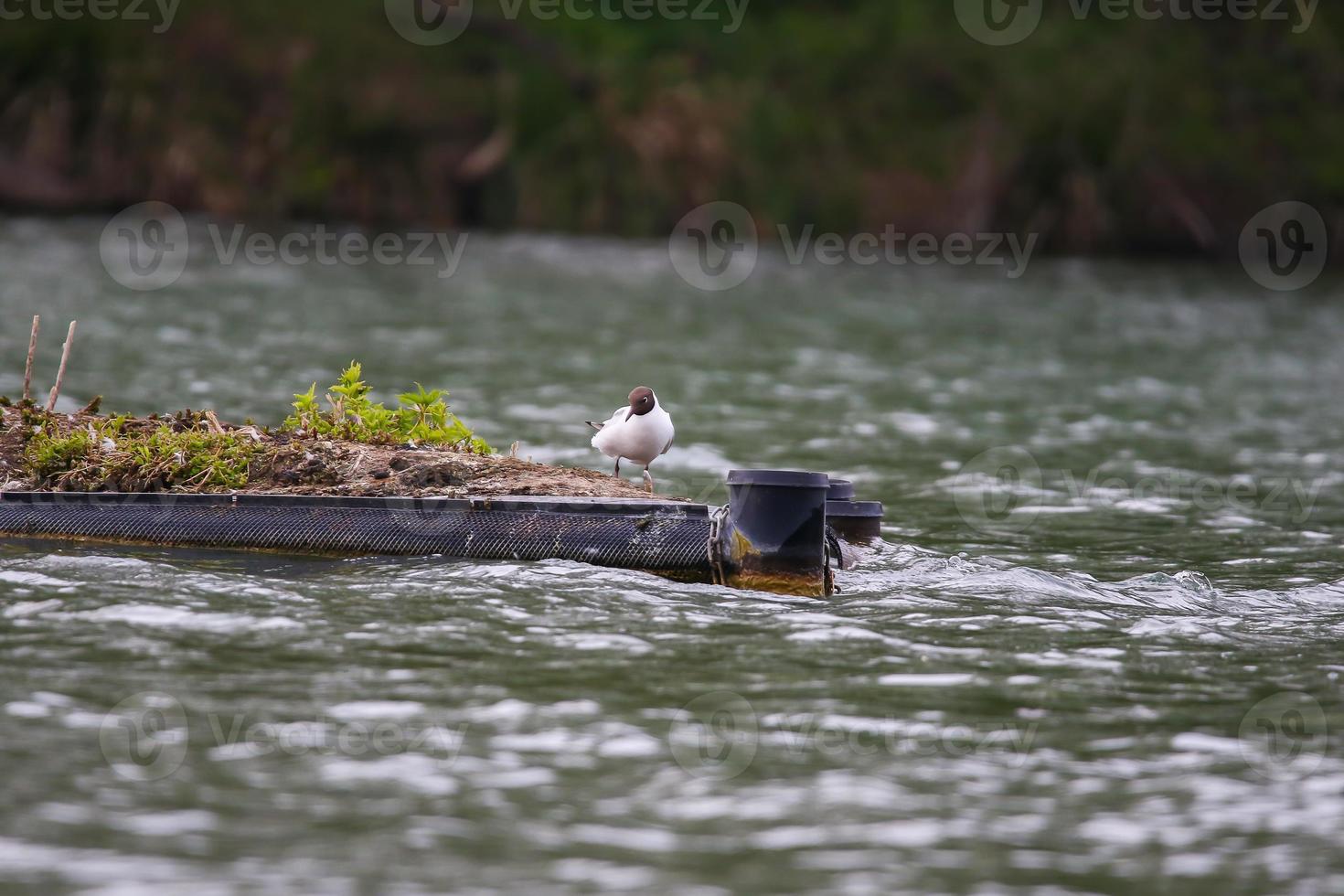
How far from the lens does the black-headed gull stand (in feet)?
42.0

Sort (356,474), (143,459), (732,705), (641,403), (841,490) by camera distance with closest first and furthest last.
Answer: (732,705)
(356,474)
(143,459)
(641,403)
(841,490)

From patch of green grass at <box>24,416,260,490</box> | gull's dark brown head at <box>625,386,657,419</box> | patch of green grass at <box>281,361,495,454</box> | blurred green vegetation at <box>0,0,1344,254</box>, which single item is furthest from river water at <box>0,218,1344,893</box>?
blurred green vegetation at <box>0,0,1344,254</box>

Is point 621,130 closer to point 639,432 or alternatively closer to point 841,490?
point 841,490

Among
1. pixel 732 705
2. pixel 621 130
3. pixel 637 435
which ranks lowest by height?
pixel 732 705

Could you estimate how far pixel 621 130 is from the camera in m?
47.7

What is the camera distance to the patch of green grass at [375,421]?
12.9 meters

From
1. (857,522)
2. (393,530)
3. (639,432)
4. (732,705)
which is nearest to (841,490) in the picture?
(857,522)

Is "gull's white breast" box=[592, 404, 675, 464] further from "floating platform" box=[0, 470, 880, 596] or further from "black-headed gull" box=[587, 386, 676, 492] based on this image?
"floating platform" box=[0, 470, 880, 596]

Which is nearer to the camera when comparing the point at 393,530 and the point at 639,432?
the point at 393,530

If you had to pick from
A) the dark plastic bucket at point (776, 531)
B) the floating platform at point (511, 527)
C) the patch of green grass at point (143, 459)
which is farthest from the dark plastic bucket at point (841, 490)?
the patch of green grass at point (143, 459)

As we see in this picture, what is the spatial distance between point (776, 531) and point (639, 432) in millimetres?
2184

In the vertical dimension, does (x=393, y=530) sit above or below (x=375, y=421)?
below

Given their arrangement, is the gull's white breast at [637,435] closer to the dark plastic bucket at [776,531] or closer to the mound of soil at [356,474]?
the mound of soil at [356,474]

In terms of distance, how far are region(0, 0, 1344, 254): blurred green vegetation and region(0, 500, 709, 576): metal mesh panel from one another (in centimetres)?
3527
